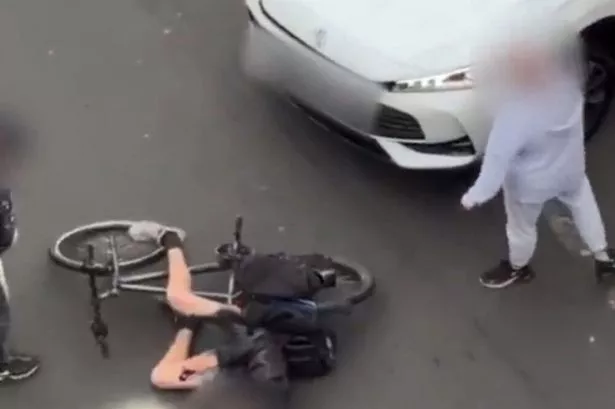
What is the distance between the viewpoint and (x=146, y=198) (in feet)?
17.8

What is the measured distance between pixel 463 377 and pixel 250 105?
2.40 m

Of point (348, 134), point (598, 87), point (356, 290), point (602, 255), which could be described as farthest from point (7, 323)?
point (598, 87)

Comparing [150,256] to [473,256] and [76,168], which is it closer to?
[76,168]

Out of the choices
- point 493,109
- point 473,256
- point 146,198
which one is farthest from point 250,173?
point 493,109

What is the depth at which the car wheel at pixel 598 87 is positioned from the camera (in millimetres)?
5484

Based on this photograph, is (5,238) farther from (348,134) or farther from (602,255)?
(602,255)

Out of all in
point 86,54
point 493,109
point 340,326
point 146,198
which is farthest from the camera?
point 86,54

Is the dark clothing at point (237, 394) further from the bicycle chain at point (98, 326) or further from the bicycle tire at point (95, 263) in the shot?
the bicycle tire at point (95, 263)

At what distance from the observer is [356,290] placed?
474cm

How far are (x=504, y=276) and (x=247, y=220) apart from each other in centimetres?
128

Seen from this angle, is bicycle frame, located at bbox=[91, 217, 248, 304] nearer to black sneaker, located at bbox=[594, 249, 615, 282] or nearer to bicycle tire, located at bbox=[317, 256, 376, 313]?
bicycle tire, located at bbox=[317, 256, 376, 313]

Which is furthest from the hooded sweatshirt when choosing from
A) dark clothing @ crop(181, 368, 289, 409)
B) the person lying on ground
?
dark clothing @ crop(181, 368, 289, 409)

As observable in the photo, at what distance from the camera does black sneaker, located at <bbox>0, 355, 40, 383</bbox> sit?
14.4 feet

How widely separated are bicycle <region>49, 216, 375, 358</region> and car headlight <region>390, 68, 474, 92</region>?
33.5 inches
